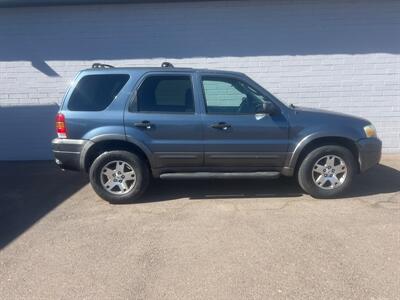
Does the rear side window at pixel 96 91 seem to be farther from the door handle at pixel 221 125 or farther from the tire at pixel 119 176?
the door handle at pixel 221 125

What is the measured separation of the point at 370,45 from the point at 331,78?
0.98 metres

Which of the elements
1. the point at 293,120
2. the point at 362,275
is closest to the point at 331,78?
the point at 293,120

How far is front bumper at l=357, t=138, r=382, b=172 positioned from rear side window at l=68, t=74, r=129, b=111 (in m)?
3.41

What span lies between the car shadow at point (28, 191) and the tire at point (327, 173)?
357cm

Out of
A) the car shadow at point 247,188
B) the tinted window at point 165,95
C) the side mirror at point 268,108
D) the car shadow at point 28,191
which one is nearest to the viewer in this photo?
the car shadow at point 28,191

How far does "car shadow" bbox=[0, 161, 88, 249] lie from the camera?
5.46 meters

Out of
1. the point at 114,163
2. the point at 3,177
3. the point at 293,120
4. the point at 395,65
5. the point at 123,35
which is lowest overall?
the point at 3,177

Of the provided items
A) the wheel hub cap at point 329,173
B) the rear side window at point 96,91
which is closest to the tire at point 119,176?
the rear side window at point 96,91

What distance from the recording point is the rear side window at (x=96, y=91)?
5938 mm

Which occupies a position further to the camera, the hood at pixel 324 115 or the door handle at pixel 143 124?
the hood at pixel 324 115

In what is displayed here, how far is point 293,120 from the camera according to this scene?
19.6 feet

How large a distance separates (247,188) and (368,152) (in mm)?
1830

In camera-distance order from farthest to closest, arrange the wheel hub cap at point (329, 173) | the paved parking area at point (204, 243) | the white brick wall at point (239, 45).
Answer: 1. the white brick wall at point (239, 45)
2. the wheel hub cap at point (329, 173)
3. the paved parking area at point (204, 243)

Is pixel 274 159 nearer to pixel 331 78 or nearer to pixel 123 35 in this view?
pixel 331 78
